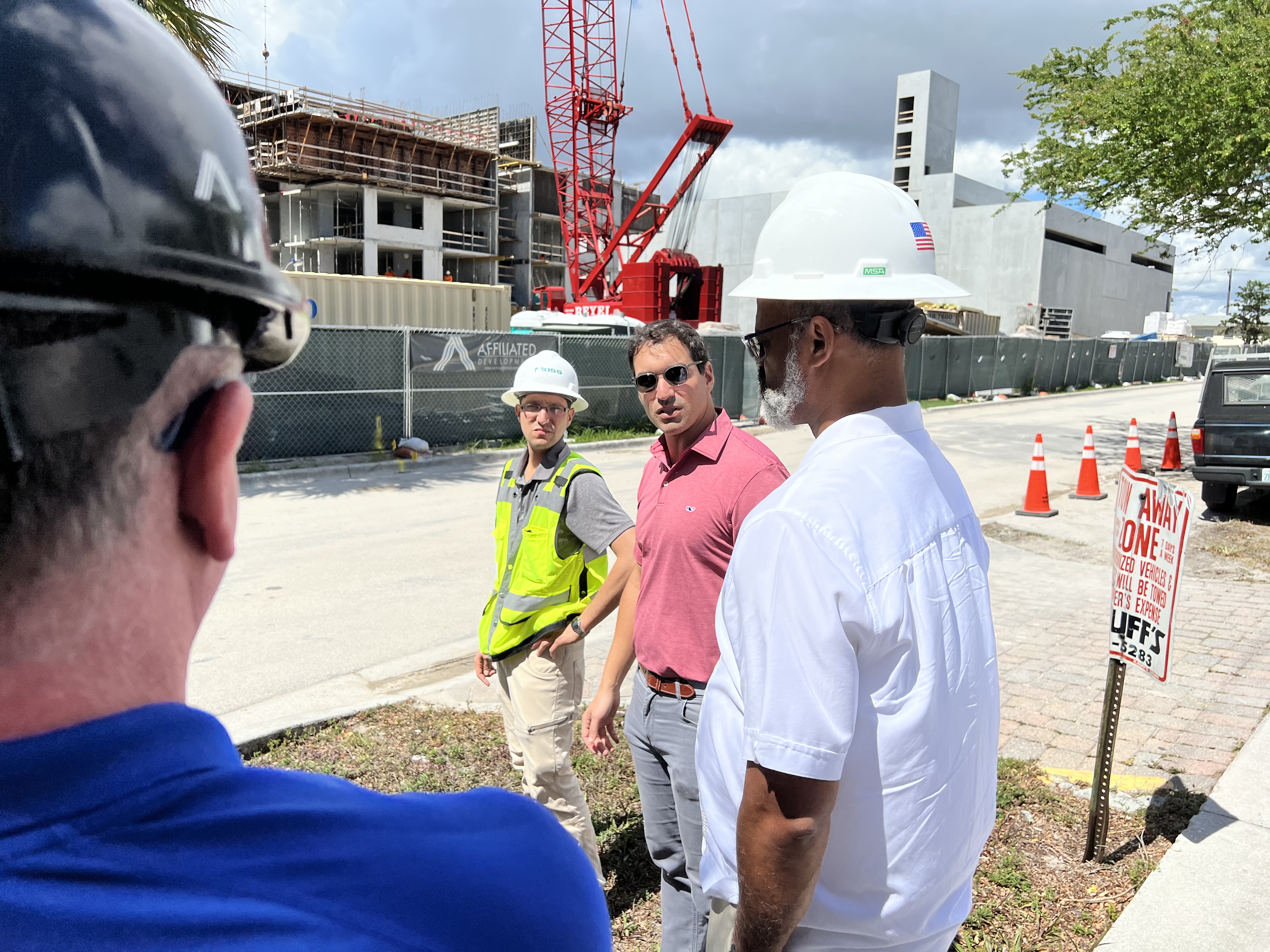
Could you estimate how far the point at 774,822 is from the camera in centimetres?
157

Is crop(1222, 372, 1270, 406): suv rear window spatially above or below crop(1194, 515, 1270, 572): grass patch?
above

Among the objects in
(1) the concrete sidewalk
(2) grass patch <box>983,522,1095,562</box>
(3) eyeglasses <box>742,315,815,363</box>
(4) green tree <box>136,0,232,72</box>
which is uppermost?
(4) green tree <box>136,0,232,72</box>

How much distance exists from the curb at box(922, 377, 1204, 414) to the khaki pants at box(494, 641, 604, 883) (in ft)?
74.9

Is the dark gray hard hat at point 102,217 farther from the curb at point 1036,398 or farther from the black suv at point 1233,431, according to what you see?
the curb at point 1036,398

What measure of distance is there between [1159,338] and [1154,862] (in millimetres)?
69485

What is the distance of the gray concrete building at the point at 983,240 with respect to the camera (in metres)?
56.1

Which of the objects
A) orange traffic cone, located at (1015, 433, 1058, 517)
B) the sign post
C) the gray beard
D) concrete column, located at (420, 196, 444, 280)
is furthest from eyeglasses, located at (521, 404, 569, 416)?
concrete column, located at (420, 196, 444, 280)

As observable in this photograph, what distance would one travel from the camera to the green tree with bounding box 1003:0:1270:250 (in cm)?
1297

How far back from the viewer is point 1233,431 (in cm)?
1106

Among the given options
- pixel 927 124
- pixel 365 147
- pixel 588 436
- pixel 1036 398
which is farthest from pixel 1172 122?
pixel 927 124

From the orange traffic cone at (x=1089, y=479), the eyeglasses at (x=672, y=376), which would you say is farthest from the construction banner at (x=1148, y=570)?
the orange traffic cone at (x=1089, y=479)

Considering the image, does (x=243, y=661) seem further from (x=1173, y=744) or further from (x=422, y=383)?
(x=422, y=383)

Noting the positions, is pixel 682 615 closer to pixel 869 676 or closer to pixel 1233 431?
pixel 869 676

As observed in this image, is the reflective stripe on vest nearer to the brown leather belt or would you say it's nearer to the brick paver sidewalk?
the brown leather belt
